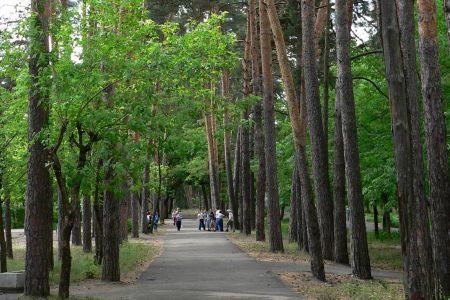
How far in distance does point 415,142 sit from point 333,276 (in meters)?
5.23

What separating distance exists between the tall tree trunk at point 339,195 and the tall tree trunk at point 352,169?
2.64 m

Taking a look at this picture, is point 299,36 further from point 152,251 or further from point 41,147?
point 41,147

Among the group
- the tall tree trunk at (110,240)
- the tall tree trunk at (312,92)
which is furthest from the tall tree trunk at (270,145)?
the tall tree trunk at (110,240)

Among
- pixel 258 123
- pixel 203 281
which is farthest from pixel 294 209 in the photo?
pixel 203 281

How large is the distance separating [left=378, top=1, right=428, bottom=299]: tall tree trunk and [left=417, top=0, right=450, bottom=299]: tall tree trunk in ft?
15.7

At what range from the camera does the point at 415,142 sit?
1134cm

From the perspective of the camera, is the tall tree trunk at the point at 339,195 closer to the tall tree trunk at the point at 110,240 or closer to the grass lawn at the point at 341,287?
the grass lawn at the point at 341,287

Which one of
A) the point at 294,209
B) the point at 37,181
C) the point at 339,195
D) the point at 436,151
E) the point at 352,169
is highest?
the point at 436,151

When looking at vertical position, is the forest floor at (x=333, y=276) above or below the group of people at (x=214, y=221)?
below

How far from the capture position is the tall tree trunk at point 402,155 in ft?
24.5

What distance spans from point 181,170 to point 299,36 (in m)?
34.8

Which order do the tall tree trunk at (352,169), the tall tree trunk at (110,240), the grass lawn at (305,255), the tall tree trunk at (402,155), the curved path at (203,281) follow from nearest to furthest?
the tall tree trunk at (402,155) < the curved path at (203,281) < the tall tree trunk at (110,240) < the tall tree trunk at (352,169) < the grass lawn at (305,255)

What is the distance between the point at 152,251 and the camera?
2325 centimetres

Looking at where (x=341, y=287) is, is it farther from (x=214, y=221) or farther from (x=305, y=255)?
(x=214, y=221)
